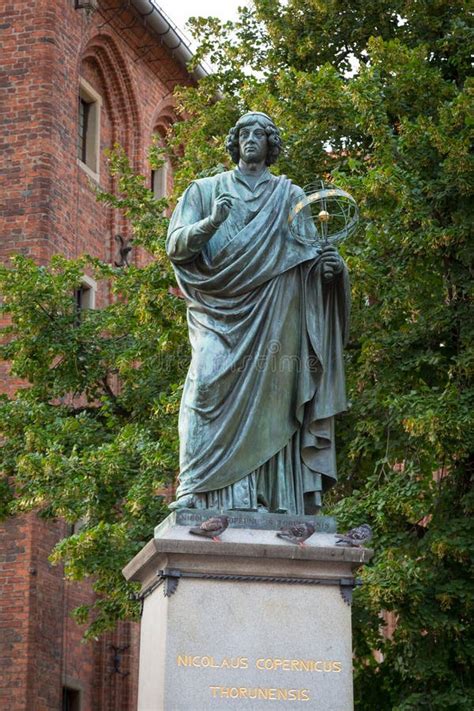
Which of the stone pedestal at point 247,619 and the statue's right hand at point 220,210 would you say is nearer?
the stone pedestal at point 247,619

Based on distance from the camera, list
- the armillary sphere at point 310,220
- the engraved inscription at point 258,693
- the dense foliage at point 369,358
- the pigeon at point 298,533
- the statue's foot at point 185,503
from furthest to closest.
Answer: the dense foliage at point 369,358, the armillary sphere at point 310,220, the statue's foot at point 185,503, the pigeon at point 298,533, the engraved inscription at point 258,693

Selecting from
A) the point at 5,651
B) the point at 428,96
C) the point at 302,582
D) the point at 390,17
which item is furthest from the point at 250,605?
the point at 5,651

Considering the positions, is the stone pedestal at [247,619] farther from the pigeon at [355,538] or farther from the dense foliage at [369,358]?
the dense foliage at [369,358]

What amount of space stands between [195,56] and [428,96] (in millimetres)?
4723

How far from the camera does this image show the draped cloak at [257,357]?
9.35 metres

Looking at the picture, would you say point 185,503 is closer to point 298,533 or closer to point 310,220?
point 298,533

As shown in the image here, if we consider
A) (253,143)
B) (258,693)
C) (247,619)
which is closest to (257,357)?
(253,143)

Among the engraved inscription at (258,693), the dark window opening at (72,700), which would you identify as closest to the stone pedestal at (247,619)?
the engraved inscription at (258,693)

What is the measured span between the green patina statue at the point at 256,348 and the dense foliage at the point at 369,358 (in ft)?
21.5

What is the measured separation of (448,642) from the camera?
670 inches

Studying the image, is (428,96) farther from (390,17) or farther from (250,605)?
(250,605)

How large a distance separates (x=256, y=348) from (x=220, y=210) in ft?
2.68

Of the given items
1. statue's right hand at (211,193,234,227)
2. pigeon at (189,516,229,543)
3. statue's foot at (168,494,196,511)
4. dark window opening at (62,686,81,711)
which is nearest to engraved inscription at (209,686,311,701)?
pigeon at (189,516,229,543)

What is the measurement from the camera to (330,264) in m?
9.74
